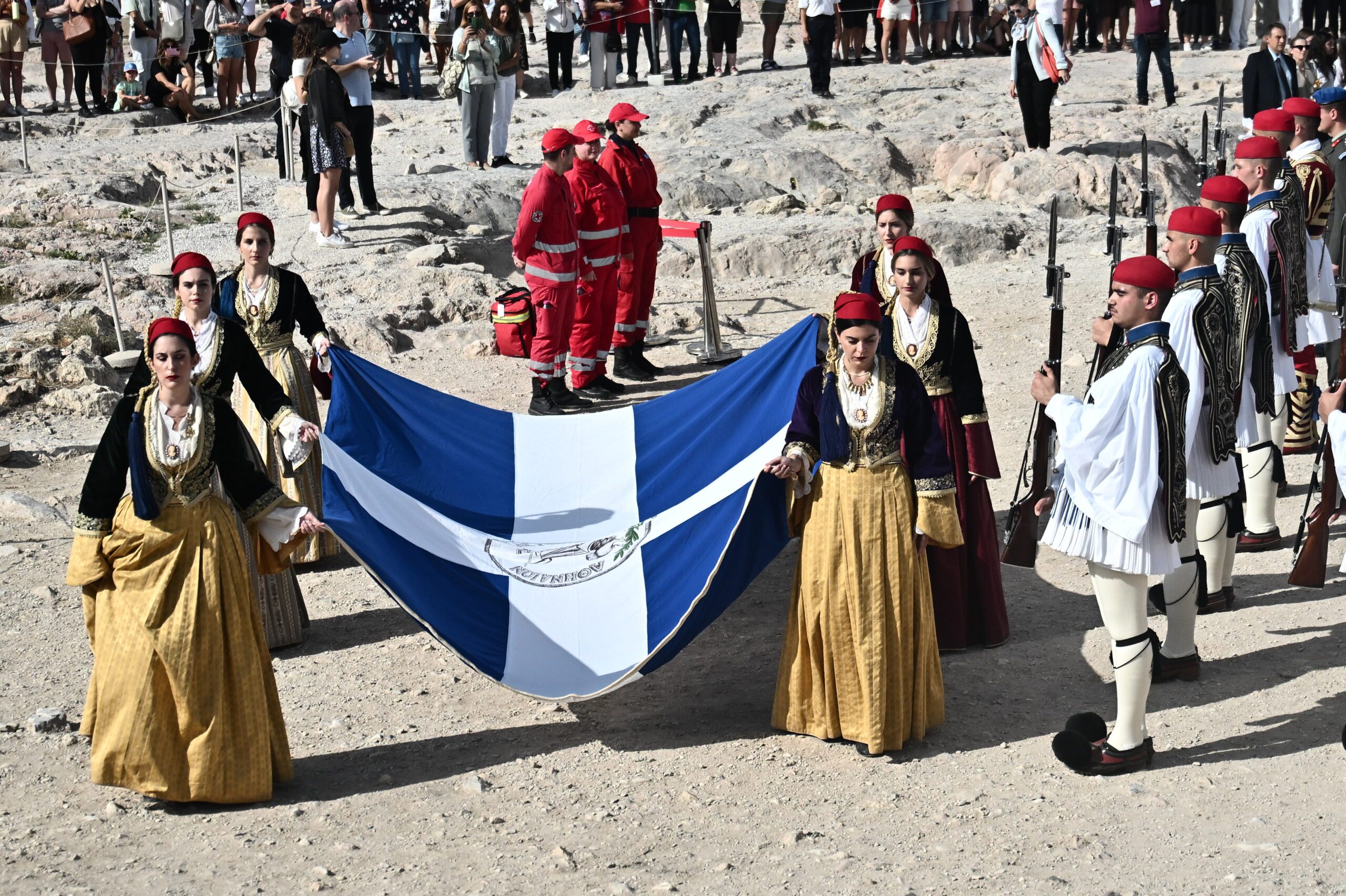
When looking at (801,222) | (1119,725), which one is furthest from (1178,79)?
(1119,725)

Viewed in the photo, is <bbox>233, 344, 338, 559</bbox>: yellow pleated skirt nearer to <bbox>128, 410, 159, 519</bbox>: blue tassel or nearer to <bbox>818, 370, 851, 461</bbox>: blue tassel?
<bbox>128, 410, 159, 519</bbox>: blue tassel

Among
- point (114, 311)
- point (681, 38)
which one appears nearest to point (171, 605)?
point (114, 311)

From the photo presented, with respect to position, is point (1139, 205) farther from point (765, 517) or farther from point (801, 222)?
point (765, 517)

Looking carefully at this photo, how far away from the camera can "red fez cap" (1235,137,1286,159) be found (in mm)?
7848

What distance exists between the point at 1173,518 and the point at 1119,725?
2.49 ft

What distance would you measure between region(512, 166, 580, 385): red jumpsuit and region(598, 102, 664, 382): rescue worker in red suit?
0.77 metres

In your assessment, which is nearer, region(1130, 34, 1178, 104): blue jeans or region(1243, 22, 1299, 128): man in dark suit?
region(1243, 22, 1299, 128): man in dark suit

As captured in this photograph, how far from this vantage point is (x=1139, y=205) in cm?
1463

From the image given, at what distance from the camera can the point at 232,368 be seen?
6.23 metres

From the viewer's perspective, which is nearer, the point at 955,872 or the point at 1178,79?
the point at 955,872

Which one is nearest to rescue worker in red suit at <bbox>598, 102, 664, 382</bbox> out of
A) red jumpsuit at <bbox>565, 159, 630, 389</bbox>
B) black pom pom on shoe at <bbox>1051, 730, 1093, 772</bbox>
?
red jumpsuit at <bbox>565, 159, 630, 389</bbox>

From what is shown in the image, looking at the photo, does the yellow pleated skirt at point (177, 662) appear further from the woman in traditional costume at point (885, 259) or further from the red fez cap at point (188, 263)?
the woman in traditional costume at point (885, 259)

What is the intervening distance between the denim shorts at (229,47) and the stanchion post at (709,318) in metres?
7.95

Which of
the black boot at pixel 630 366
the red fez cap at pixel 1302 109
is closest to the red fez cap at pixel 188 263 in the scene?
the black boot at pixel 630 366
